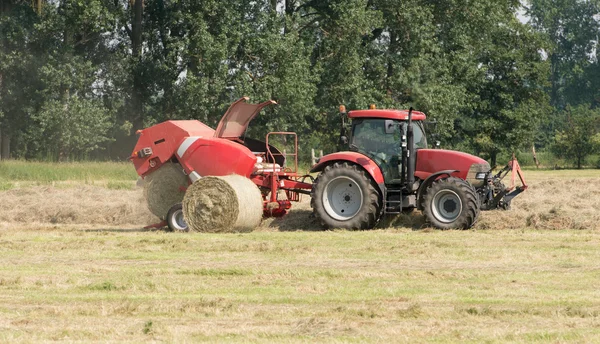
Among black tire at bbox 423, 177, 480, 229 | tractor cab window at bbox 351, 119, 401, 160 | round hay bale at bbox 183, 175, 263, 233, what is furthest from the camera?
tractor cab window at bbox 351, 119, 401, 160

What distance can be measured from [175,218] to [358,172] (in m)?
3.03

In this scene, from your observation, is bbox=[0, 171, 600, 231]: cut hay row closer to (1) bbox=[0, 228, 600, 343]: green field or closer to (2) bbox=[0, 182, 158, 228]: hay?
(2) bbox=[0, 182, 158, 228]: hay

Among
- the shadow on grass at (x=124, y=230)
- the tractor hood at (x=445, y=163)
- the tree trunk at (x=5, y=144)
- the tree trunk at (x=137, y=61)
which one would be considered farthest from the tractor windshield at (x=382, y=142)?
the tree trunk at (x=5, y=144)

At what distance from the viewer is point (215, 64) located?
32.3 meters

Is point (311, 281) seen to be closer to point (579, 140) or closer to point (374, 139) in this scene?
point (374, 139)

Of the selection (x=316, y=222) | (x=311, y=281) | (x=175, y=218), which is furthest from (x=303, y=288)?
(x=316, y=222)

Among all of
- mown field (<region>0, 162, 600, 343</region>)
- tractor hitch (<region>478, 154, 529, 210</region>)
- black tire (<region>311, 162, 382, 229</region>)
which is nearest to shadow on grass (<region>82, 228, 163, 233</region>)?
mown field (<region>0, 162, 600, 343</region>)

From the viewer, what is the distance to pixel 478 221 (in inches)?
630

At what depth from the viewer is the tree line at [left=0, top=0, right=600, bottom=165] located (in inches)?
1283

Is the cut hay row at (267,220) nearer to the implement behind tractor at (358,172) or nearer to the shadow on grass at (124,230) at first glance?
the implement behind tractor at (358,172)

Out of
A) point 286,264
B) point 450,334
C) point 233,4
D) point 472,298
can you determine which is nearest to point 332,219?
point 286,264

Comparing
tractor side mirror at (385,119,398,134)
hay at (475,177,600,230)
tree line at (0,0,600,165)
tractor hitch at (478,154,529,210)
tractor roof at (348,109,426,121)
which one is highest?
tree line at (0,0,600,165)

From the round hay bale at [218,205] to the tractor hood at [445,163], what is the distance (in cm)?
286

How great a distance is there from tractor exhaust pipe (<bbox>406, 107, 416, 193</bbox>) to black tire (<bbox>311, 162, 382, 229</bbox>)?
53 cm
